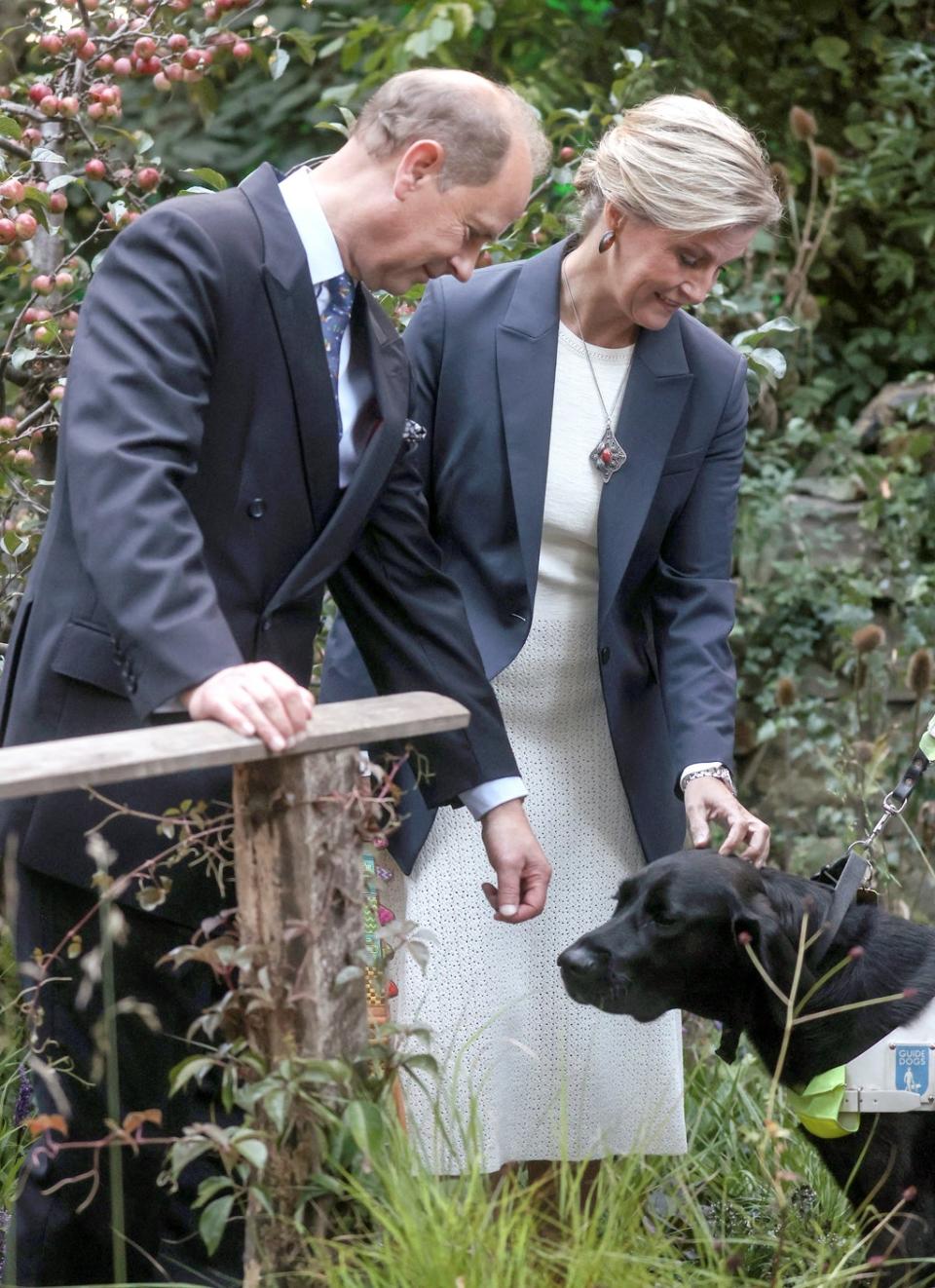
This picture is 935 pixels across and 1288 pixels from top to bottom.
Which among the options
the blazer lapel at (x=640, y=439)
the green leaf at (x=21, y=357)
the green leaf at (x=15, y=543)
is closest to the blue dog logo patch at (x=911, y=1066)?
the blazer lapel at (x=640, y=439)

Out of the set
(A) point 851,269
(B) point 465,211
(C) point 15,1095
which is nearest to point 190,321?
(B) point 465,211

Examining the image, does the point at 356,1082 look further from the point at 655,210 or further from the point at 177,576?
the point at 655,210

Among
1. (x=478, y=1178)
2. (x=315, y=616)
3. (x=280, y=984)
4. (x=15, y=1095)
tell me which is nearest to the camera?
(x=280, y=984)

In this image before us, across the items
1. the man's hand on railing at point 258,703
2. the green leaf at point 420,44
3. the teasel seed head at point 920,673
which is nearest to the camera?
the man's hand on railing at point 258,703

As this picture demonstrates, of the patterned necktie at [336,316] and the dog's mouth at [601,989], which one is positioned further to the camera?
the dog's mouth at [601,989]

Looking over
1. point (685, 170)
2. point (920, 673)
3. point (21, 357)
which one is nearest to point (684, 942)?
point (685, 170)

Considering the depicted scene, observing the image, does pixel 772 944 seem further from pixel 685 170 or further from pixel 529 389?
pixel 685 170

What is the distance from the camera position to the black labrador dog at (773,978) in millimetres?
2461

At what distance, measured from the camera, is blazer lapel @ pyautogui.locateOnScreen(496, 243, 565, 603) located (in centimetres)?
260

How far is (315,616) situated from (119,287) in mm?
510

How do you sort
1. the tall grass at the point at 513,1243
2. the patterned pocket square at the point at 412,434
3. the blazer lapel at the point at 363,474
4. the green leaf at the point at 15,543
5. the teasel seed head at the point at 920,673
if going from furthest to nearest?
1. the teasel seed head at the point at 920,673
2. the green leaf at the point at 15,543
3. the patterned pocket square at the point at 412,434
4. the blazer lapel at the point at 363,474
5. the tall grass at the point at 513,1243

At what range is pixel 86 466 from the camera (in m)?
1.90

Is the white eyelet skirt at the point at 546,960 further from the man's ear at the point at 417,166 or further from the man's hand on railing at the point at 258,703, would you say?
the man's hand on railing at the point at 258,703

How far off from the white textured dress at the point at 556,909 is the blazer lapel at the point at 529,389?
0.04 m
